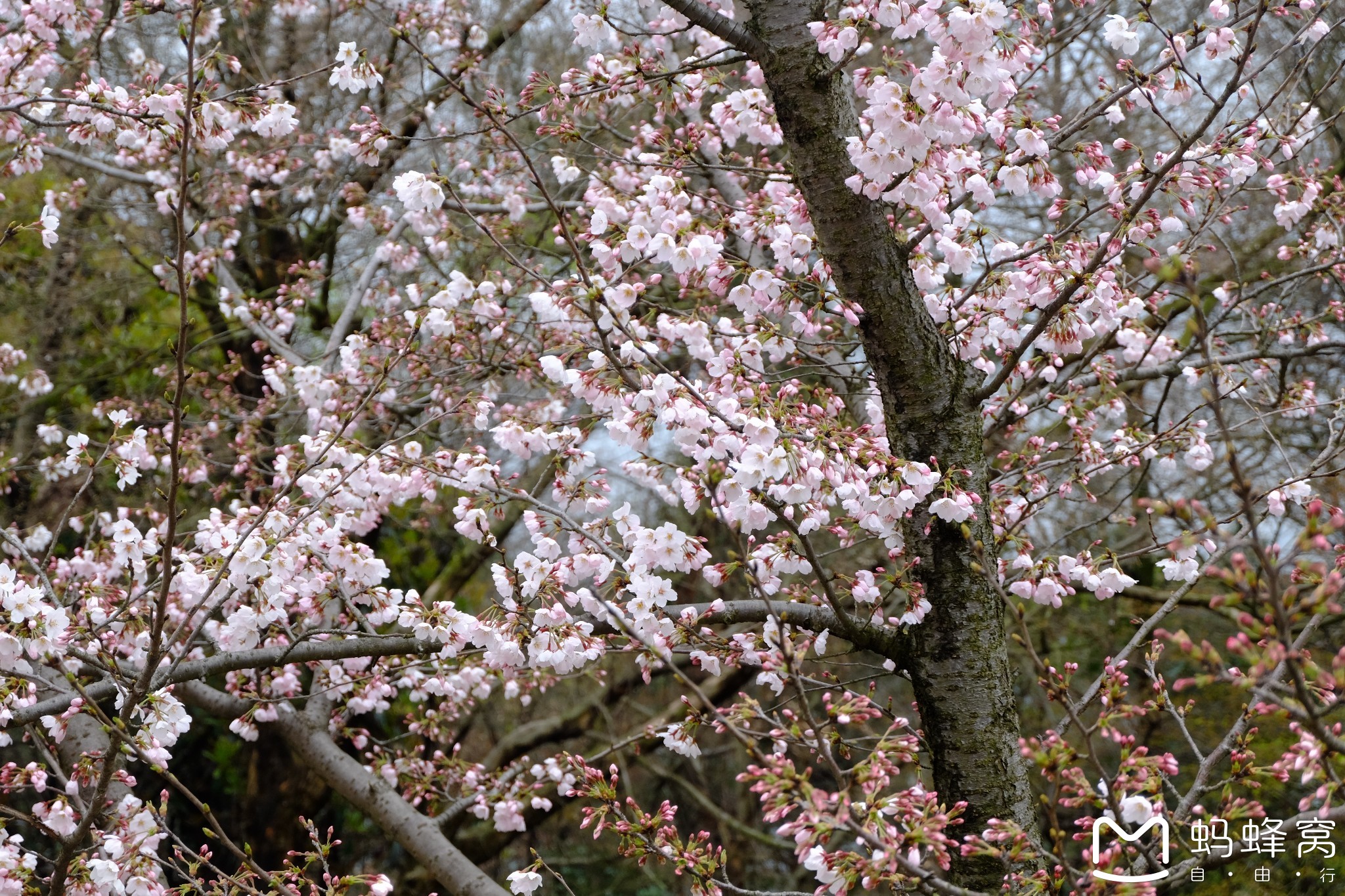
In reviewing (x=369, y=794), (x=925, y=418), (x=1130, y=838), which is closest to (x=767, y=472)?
(x=925, y=418)

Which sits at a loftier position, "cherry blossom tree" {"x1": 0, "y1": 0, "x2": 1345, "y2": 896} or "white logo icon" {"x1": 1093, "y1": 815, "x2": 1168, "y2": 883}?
"cherry blossom tree" {"x1": 0, "y1": 0, "x2": 1345, "y2": 896}

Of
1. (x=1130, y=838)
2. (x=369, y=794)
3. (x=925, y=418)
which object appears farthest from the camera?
(x=369, y=794)

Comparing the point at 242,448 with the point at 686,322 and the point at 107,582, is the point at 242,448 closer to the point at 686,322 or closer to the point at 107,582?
the point at 107,582

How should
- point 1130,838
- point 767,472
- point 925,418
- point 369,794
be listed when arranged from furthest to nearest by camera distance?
point 369,794
point 925,418
point 767,472
point 1130,838

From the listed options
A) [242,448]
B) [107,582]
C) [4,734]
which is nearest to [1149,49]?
[242,448]

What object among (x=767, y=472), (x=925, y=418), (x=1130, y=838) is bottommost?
(x=1130, y=838)

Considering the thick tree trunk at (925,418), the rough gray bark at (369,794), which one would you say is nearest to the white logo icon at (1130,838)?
the thick tree trunk at (925,418)

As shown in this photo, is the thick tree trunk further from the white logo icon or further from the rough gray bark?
the rough gray bark

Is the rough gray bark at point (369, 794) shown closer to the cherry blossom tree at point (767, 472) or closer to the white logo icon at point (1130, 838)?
the cherry blossom tree at point (767, 472)

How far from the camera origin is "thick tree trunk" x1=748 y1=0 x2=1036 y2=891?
8.45 feet

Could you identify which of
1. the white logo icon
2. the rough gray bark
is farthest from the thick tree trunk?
the rough gray bark

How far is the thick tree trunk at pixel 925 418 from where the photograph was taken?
2574mm

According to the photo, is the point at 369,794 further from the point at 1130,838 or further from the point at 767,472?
the point at 1130,838

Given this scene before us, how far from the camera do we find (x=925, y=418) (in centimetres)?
266
